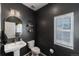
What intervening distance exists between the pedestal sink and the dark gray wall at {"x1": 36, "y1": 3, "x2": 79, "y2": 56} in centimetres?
24

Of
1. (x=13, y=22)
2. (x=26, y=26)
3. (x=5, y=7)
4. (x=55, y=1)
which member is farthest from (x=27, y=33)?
(x=55, y=1)

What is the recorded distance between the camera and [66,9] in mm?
1146

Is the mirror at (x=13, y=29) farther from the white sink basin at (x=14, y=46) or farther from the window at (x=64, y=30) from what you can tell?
the window at (x=64, y=30)

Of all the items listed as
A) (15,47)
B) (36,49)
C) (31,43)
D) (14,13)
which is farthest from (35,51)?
(14,13)

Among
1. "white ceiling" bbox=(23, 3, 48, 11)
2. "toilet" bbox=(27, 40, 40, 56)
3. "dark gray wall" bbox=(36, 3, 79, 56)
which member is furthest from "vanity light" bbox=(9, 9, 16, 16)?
"toilet" bbox=(27, 40, 40, 56)

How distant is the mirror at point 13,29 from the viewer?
1.16 meters

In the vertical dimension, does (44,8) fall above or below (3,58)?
above

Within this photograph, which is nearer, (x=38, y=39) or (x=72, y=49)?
(x=72, y=49)

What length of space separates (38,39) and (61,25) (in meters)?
0.41

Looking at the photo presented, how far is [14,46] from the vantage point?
1.19m

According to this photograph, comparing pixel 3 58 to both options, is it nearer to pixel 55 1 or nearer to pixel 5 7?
pixel 5 7

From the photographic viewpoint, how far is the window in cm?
113

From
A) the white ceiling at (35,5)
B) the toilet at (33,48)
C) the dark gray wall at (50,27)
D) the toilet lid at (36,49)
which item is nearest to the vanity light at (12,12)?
the white ceiling at (35,5)

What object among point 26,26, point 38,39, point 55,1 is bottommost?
point 38,39
